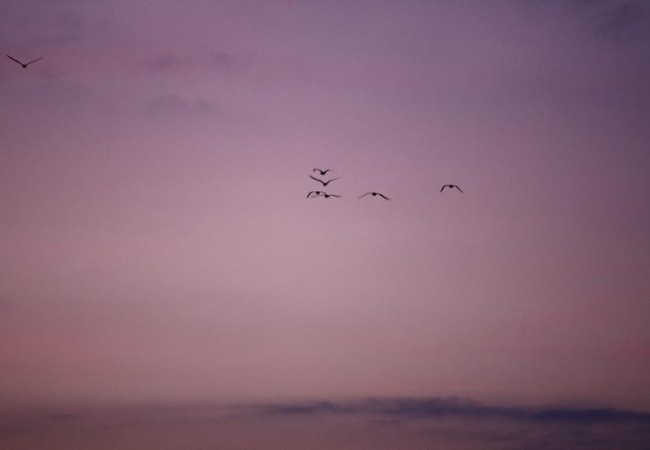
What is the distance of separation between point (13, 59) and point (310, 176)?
32.7m

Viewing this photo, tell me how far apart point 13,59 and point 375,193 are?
132ft

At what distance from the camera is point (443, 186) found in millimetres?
183750

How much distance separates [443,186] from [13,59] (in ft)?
151

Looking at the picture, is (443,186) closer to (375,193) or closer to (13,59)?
(375,193)

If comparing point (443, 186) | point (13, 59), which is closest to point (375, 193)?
point (443, 186)

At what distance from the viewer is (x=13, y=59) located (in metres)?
181

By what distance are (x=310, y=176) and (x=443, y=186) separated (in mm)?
13876

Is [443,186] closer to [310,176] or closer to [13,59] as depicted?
[310,176]

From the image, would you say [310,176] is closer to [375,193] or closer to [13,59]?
[375,193]

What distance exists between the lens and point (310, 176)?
18288 centimetres

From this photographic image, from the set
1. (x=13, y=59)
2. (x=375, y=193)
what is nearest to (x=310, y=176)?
(x=375, y=193)

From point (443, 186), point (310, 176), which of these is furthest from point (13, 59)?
point (443, 186)
